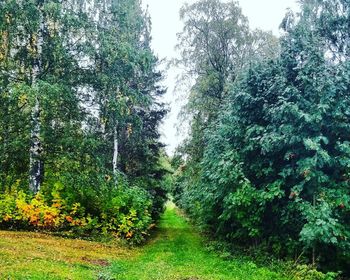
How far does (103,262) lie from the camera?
11984 millimetres

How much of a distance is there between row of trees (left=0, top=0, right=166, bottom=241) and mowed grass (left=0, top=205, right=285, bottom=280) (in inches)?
111

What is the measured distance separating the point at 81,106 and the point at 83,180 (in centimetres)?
321

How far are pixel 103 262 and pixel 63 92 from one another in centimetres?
644

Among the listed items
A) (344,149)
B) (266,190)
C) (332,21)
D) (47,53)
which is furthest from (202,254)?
(332,21)

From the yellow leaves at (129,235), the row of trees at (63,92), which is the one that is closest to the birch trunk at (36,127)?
the row of trees at (63,92)

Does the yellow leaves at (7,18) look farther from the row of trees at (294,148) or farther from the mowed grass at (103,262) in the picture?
the row of trees at (294,148)

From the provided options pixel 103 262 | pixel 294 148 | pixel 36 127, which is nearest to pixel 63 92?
pixel 36 127

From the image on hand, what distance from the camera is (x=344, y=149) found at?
12.0 meters

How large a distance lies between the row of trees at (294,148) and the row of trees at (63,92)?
4.76 meters

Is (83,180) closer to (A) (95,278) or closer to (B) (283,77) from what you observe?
(A) (95,278)

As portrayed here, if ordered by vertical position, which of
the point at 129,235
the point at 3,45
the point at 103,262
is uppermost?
the point at 3,45

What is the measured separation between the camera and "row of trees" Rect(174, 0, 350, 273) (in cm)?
1203

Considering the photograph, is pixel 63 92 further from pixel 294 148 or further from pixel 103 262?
pixel 294 148

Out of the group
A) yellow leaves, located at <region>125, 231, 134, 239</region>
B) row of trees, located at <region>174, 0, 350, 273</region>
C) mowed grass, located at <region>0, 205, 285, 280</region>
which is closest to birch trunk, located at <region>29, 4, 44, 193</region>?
mowed grass, located at <region>0, 205, 285, 280</region>
